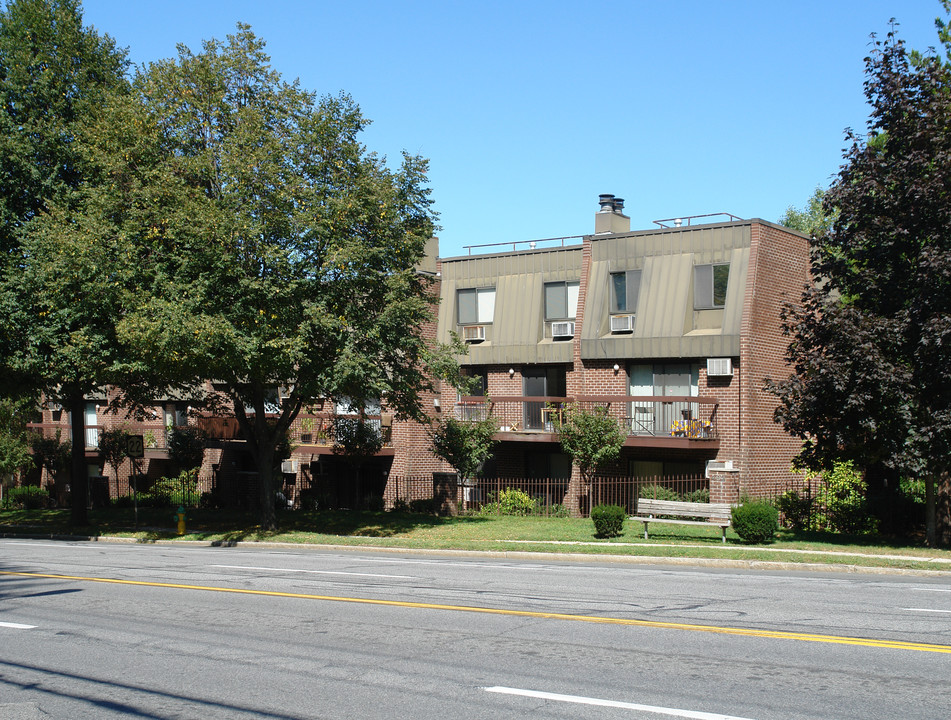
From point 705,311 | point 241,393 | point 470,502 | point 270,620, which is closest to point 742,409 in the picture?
point 705,311

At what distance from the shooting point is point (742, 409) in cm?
2803

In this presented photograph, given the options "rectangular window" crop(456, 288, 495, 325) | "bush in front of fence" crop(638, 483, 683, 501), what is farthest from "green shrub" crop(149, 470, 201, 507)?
"bush in front of fence" crop(638, 483, 683, 501)

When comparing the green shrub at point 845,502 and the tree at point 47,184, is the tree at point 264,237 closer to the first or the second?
the tree at point 47,184

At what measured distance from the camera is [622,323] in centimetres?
3033

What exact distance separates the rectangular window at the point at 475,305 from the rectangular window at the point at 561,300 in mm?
2242

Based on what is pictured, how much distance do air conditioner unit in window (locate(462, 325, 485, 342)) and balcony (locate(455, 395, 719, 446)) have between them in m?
2.61

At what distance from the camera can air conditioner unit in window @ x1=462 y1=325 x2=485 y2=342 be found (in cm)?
3400

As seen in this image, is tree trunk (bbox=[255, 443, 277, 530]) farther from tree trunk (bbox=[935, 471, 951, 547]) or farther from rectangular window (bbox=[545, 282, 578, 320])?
tree trunk (bbox=[935, 471, 951, 547])

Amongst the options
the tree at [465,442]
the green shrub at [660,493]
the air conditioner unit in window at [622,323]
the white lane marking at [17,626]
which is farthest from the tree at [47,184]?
the green shrub at [660,493]

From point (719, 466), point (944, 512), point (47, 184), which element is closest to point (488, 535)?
point (719, 466)

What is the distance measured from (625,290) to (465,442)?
720cm

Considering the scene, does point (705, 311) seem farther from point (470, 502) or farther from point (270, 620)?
point (270, 620)

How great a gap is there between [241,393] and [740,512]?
14.0 metres

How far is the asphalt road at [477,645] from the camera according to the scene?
7.29 m
